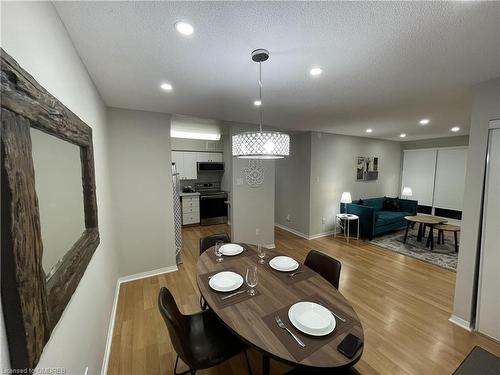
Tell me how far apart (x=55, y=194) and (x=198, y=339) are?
4.18ft

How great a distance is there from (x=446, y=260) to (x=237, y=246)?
391 centimetres

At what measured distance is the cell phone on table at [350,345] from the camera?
998 millimetres

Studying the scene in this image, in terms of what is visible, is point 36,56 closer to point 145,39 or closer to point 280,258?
point 145,39

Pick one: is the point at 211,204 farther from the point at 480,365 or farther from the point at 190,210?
the point at 480,365

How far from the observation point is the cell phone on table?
100cm

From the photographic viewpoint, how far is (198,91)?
88.0 inches

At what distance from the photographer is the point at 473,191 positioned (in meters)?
2.10

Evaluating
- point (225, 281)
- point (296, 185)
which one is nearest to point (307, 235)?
point (296, 185)

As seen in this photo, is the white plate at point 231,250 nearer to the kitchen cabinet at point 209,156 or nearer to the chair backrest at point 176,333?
the chair backrest at point 176,333

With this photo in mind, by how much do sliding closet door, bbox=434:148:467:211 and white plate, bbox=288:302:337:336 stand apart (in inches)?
256

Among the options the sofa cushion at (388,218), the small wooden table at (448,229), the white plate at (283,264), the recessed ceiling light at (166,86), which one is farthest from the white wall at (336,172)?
the recessed ceiling light at (166,86)

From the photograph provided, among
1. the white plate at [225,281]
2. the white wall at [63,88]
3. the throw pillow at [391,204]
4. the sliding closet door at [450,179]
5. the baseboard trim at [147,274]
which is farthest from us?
the throw pillow at [391,204]

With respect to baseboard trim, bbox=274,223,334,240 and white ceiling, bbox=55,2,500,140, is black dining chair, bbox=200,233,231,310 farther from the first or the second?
baseboard trim, bbox=274,223,334,240

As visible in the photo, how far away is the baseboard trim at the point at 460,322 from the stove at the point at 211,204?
184 inches
